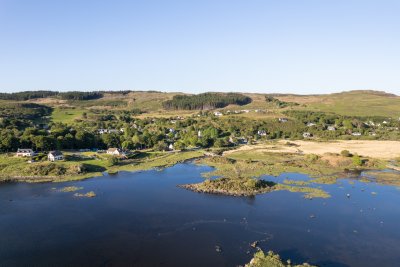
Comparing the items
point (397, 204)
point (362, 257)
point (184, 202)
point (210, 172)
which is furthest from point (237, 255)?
point (210, 172)

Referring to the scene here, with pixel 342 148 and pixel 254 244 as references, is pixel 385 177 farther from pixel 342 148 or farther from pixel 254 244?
pixel 254 244

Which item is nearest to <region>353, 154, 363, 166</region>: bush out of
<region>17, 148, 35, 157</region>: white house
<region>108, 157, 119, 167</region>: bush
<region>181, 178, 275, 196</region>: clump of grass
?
<region>181, 178, 275, 196</region>: clump of grass

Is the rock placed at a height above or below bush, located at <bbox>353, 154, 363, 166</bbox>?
below

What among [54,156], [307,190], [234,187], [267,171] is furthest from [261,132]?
[54,156]

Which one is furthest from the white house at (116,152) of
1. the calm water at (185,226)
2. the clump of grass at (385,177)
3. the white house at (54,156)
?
the clump of grass at (385,177)

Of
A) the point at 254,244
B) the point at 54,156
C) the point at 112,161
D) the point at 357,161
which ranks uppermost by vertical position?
the point at 54,156

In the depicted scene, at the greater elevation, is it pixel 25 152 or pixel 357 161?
pixel 25 152

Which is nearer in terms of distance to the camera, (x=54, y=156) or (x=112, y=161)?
(x=54, y=156)

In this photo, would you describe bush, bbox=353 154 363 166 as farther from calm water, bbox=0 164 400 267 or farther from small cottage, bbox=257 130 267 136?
small cottage, bbox=257 130 267 136
